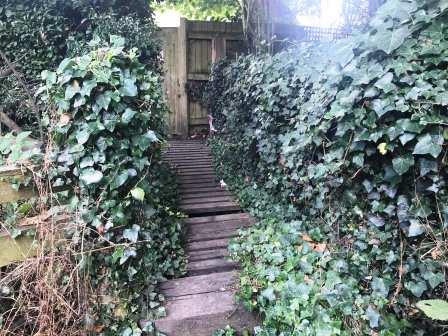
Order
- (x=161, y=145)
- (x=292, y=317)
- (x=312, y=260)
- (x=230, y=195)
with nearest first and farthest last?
1. (x=292, y=317)
2. (x=312, y=260)
3. (x=161, y=145)
4. (x=230, y=195)

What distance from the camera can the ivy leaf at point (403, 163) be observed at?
6.49 feet

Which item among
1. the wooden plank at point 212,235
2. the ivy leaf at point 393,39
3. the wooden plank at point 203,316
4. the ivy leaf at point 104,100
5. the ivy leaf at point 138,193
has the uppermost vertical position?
the ivy leaf at point 393,39

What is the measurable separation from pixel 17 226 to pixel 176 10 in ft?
28.6

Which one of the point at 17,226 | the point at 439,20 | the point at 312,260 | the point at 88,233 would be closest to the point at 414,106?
the point at 439,20

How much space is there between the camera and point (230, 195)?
176 inches

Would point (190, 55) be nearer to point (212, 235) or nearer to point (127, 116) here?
point (212, 235)

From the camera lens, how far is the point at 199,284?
277cm

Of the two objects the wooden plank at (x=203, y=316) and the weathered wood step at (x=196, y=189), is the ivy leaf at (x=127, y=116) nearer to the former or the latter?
the wooden plank at (x=203, y=316)

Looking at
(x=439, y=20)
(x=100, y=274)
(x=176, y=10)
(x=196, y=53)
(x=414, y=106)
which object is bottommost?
(x=100, y=274)

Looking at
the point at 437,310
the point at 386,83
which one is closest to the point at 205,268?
the point at 437,310

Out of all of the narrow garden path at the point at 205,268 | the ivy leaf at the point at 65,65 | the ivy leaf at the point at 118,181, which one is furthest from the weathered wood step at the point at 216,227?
the ivy leaf at the point at 65,65

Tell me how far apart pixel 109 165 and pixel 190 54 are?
6.20m

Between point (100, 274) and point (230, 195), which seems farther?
point (230, 195)

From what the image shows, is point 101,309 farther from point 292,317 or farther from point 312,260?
point 312,260
